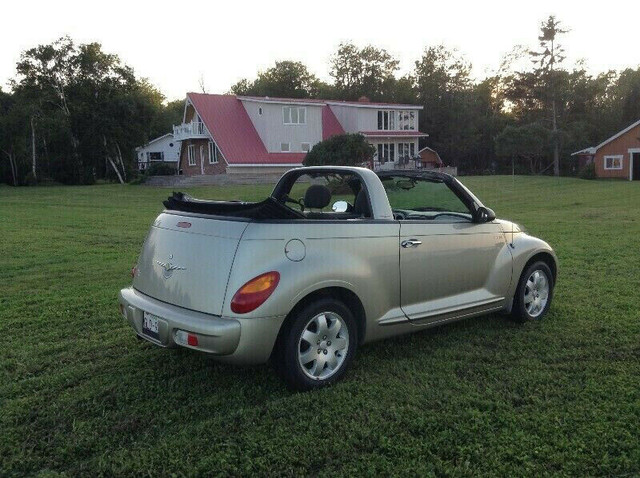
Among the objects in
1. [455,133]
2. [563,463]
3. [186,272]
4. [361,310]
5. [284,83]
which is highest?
[284,83]

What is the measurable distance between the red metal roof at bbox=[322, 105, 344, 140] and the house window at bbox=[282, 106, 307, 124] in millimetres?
2496

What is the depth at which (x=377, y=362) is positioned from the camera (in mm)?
4777

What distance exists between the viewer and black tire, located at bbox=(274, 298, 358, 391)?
4023mm

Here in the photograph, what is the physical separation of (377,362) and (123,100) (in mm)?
44115

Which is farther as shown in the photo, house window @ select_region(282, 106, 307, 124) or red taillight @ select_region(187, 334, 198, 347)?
house window @ select_region(282, 106, 307, 124)

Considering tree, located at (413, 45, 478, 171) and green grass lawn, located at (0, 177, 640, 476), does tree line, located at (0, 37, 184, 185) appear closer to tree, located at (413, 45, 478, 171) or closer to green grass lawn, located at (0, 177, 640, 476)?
tree, located at (413, 45, 478, 171)

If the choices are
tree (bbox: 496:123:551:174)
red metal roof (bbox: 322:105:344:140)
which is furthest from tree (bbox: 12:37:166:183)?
tree (bbox: 496:123:551:174)

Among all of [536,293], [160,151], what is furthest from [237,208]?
[160,151]

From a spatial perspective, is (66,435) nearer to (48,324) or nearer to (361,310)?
(361,310)

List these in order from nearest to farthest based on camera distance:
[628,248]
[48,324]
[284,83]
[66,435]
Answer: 1. [66,435]
2. [48,324]
3. [628,248]
4. [284,83]

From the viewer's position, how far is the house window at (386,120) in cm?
4975

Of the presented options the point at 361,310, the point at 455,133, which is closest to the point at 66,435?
the point at 361,310

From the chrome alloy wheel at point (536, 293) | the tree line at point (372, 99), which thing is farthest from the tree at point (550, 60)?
the chrome alloy wheel at point (536, 293)

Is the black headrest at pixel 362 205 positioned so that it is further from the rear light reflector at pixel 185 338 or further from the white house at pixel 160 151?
the white house at pixel 160 151
